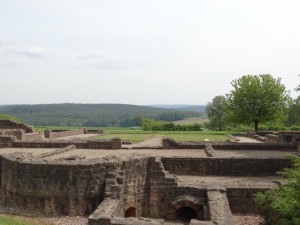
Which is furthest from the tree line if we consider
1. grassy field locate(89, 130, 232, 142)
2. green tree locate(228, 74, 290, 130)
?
grassy field locate(89, 130, 232, 142)

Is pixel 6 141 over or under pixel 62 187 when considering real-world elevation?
over

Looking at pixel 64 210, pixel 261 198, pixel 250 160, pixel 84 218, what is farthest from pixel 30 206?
pixel 250 160

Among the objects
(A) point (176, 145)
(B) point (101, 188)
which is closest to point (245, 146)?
(A) point (176, 145)

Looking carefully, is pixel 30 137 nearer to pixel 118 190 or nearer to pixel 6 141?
pixel 6 141

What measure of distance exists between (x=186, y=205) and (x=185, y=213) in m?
0.72

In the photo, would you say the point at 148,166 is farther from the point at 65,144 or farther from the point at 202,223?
the point at 65,144

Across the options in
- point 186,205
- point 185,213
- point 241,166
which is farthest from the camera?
point 241,166

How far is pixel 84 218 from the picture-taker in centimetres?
1240

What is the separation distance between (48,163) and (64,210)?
67.1 inches

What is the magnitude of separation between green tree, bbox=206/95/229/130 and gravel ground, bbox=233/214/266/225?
65.2 meters

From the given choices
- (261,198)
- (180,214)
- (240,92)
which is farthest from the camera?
(240,92)

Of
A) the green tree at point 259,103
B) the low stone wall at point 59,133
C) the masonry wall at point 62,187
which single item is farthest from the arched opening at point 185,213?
the green tree at point 259,103

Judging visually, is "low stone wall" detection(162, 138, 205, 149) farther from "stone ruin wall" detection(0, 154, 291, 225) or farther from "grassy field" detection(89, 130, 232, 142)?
"stone ruin wall" detection(0, 154, 291, 225)

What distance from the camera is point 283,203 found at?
10273mm
